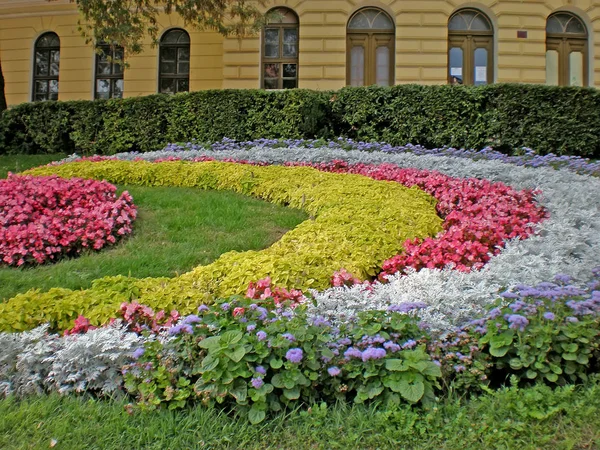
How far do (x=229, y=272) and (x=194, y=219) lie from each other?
7.89 ft

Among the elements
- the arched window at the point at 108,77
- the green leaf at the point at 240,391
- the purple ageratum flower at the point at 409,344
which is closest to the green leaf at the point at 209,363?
the green leaf at the point at 240,391

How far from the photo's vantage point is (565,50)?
1622 centimetres

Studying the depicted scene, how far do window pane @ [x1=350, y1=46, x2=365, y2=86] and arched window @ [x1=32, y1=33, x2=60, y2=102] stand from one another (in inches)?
353

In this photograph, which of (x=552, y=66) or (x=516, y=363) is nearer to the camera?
(x=516, y=363)

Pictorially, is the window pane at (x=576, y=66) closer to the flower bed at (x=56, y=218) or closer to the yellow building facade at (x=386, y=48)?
the yellow building facade at (x=386, y=48)

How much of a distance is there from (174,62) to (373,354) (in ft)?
51.8

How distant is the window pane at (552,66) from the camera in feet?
53.1

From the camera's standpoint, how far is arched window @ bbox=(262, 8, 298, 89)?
53.4 feet

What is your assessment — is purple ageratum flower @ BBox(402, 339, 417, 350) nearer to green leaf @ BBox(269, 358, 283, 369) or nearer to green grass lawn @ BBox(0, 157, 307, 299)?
green leaf @ BBox(269, 358, 283, 369)

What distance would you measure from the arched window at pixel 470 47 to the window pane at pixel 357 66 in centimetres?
241

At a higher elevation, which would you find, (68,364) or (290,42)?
(290,42)

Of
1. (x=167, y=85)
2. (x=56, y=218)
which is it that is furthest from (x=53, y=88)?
(x=56, y=218)

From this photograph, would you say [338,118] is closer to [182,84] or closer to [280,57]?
[280,57]

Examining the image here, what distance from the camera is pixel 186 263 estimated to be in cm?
511
